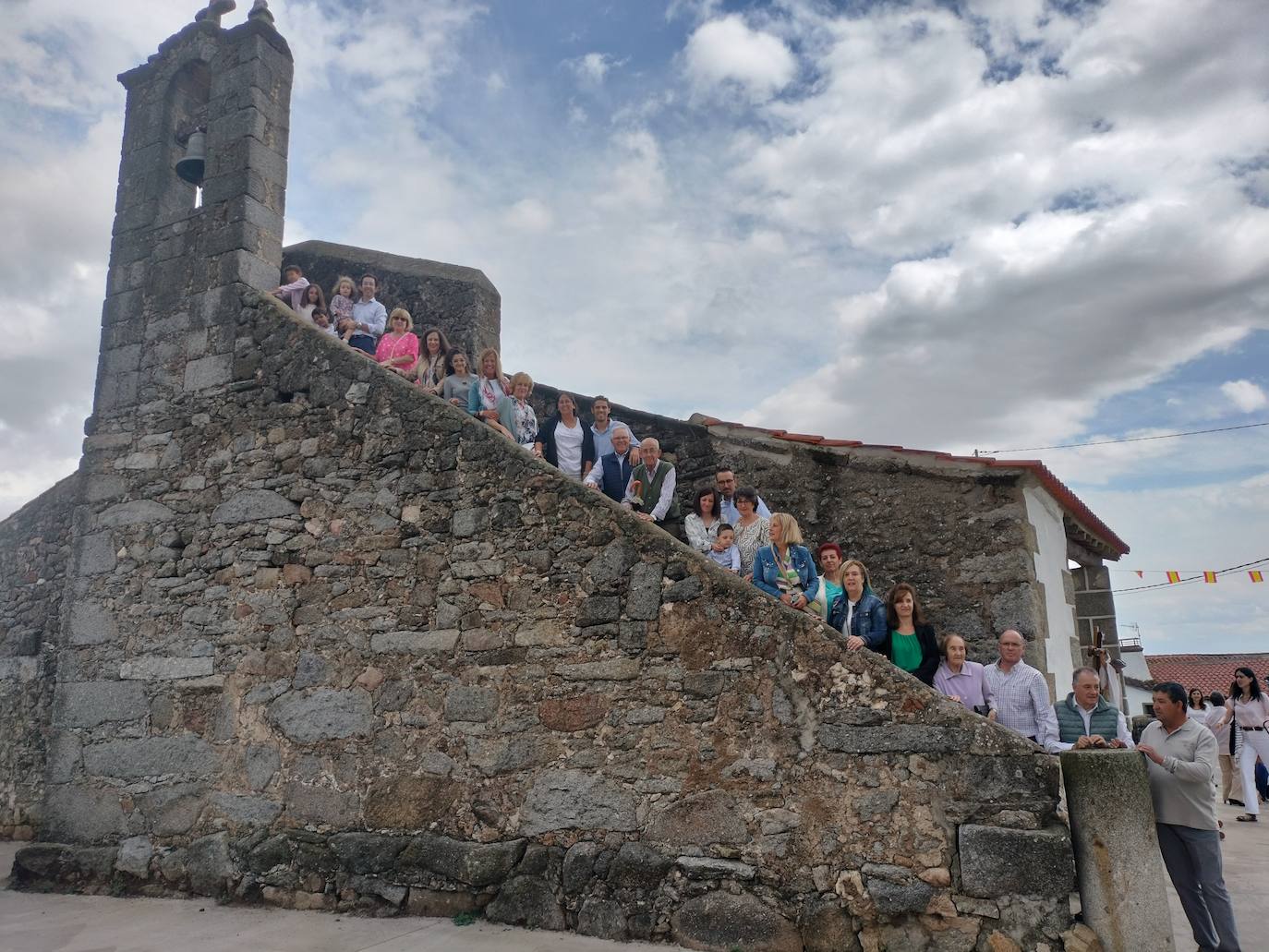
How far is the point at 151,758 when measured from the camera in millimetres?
5500

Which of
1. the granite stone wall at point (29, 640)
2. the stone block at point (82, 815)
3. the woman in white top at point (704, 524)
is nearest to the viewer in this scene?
the woman in white top at point (704, 524)

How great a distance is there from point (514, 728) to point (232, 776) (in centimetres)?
192

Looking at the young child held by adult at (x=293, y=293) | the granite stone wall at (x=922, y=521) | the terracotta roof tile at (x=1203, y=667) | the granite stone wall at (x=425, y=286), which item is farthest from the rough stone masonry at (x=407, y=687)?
the terracotta roof tile at (x=1203, y=667)

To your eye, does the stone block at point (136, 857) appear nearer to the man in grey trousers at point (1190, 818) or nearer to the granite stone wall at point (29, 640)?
the granite stone wall at point (29, 640)

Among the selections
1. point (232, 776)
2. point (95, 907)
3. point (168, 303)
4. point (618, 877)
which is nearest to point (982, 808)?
point (618, 877)

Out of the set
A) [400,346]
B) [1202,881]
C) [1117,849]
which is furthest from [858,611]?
[400,346]

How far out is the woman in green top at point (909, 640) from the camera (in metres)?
4.55

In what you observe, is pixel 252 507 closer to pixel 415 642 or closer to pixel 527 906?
pixel 415 642

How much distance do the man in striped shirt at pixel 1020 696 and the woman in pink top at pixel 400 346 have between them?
428cm

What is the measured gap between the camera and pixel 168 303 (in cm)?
641

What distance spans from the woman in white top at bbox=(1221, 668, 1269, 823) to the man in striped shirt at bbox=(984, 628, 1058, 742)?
4.45m

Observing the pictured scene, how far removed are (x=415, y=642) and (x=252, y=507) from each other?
1.58 m

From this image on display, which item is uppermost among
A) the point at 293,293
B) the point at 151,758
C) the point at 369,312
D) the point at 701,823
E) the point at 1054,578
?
the point at 369,312

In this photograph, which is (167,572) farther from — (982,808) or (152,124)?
(982,808)
